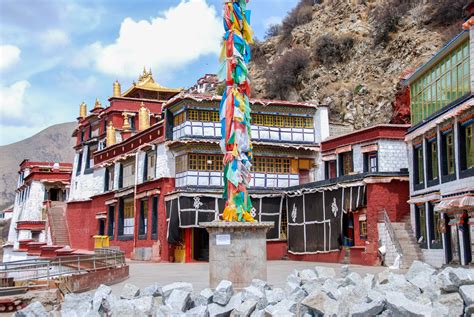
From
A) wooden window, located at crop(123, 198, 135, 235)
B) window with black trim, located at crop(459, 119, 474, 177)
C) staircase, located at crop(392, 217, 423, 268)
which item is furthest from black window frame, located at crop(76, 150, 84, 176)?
window with black trim, located at crop(459, 119, 474, 177)

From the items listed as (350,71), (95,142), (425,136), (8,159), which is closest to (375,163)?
(425,136)

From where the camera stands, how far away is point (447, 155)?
73.4ft

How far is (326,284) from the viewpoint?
404 inches

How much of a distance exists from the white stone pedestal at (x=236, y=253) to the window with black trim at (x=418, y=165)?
1343cm

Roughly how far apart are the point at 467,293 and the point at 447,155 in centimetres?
1513

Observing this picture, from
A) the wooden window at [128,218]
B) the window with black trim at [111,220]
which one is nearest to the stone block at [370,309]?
the wooden window at [128,218]

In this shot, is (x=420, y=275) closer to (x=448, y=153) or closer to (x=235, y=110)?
(x=235, y=110)

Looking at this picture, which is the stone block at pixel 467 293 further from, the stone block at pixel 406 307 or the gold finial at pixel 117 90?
the gold finial at pixel 117 90

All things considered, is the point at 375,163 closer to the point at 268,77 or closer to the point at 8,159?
the point at 268,77

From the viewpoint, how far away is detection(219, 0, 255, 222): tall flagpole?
15.2m

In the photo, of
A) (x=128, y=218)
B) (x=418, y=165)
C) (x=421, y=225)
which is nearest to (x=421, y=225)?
(x=421, y=225)

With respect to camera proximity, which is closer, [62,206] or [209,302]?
[209,302]

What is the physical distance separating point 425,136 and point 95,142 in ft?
104

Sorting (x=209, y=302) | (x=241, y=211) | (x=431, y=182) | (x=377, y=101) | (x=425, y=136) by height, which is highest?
(x=377, y=101)
